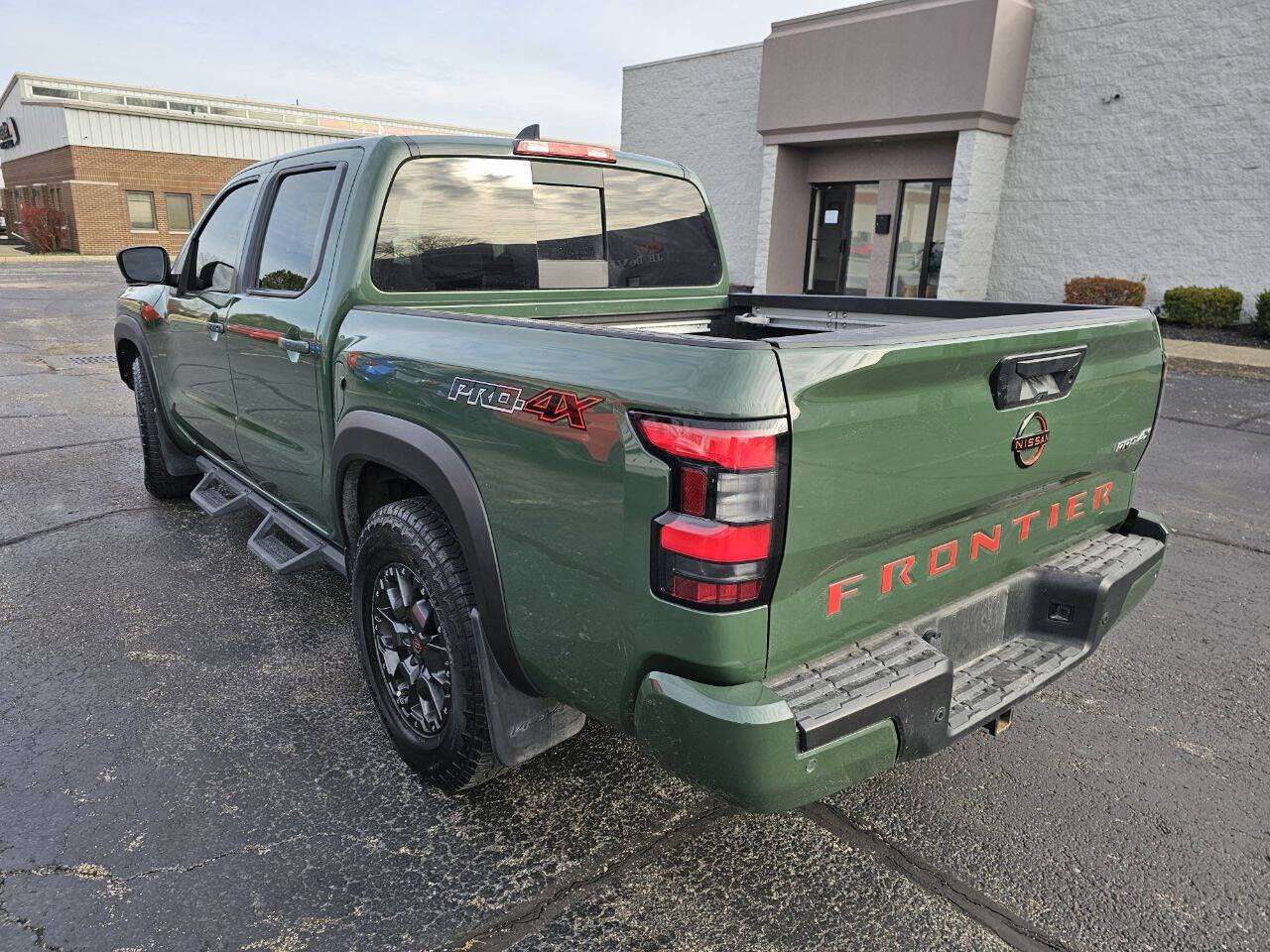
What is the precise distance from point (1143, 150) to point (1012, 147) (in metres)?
2.34

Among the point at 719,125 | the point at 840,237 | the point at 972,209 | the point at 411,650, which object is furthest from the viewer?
the point at 719,125

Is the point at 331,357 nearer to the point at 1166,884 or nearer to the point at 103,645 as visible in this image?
the point at 103,645

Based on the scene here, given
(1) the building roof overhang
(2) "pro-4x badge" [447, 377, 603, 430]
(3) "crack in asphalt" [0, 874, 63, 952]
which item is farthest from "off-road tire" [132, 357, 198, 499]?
(1) the building roof overhang

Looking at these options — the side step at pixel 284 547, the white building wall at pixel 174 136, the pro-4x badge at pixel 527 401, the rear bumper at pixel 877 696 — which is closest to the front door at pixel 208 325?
the side step at pixel 284 547

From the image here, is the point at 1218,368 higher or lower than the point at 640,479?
lower

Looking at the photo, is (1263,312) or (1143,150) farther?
(1143,150)

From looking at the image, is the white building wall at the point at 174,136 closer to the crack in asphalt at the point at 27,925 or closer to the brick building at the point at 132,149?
the brick building at the point at 132,149

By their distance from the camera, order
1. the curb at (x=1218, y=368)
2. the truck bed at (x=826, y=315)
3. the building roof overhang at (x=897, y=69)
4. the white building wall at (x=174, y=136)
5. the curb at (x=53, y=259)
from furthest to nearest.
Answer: the white building wall at (x=174, y=136) → the curb at (x=53, y=259) → the building roof overhang at (x=897, y=69) → the curb at (x=1218, y=368) → the truck bed at (x=826, y=315)

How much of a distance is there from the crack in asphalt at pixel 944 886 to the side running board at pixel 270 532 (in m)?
1.95

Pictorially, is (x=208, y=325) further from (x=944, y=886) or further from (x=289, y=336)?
(x=944, y=886)

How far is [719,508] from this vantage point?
1783mm

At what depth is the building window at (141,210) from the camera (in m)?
37.8

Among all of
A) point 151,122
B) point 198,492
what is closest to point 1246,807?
point 198,492

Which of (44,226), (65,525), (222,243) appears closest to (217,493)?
(65,525)
